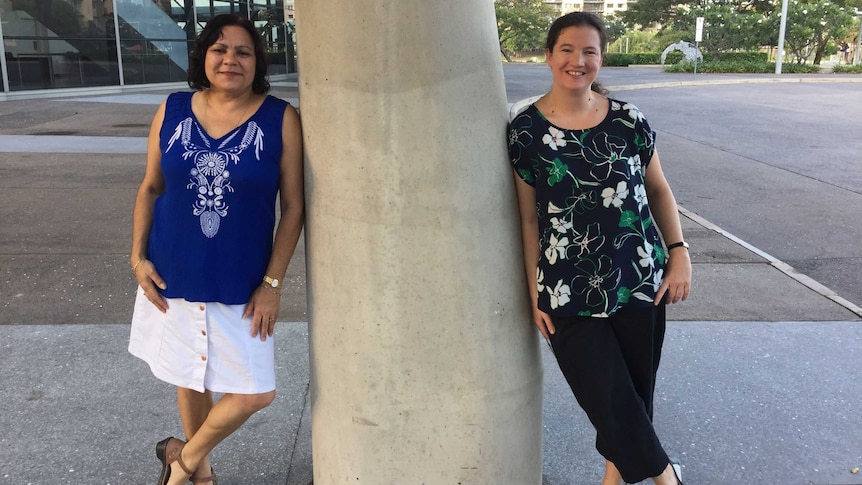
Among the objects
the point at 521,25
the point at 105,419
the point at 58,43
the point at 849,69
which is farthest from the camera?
the point at 521,25

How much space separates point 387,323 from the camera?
88.4 inches

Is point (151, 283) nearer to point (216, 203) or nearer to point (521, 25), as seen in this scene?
point (216, 203)

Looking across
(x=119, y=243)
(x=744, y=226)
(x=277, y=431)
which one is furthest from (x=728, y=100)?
(x=277, y=431)

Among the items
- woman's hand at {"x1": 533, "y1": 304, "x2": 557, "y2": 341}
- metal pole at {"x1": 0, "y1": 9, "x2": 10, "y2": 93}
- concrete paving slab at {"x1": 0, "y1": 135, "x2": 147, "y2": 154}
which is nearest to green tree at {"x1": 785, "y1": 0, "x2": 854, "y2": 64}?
metal pole at {"x1": 0, "y1": 9, "x2": 10, "y2": 93}

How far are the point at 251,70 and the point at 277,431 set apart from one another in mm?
1758

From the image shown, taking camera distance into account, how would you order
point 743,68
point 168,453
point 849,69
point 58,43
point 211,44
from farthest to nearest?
1. point 849,69
2. point 743,68
3. point 58,43
4. point 168,453
5. point 211,44

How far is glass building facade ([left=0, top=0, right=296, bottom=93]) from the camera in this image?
1678 cm

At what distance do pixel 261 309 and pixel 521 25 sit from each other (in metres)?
69.4

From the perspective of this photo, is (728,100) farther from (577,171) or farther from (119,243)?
(577,171)

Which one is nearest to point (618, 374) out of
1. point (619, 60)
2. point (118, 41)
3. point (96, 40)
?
point (96, 40)

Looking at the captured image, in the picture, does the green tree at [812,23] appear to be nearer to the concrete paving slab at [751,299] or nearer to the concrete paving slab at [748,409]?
the concrete paving slab at [751,299]

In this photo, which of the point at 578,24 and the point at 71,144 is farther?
the point at 71,144

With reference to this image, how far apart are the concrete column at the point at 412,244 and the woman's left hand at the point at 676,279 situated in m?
0.46

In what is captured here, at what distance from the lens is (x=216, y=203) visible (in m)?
2.24
